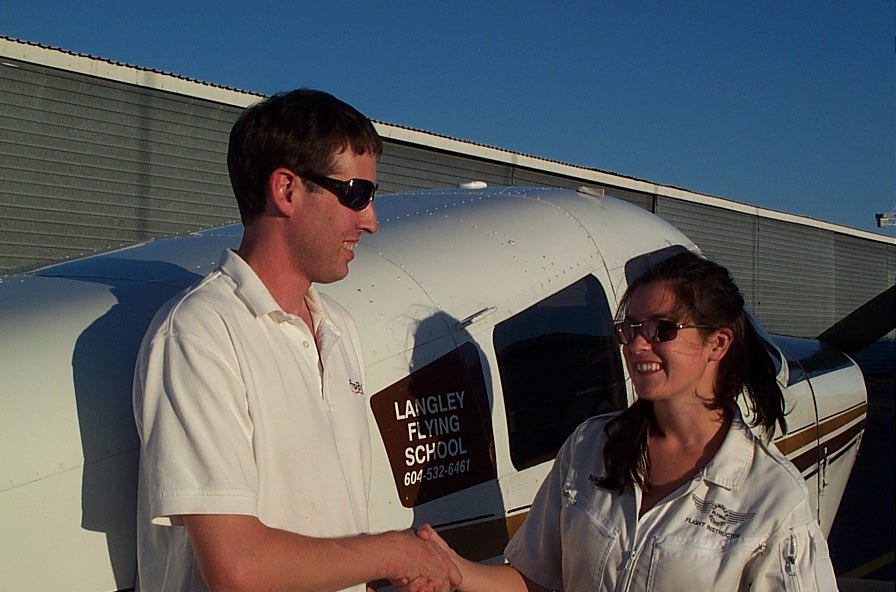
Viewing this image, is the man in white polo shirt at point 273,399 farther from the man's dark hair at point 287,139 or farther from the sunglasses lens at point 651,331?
the sunglasses lens at point 651,331

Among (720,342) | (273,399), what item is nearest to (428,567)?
(273,399)

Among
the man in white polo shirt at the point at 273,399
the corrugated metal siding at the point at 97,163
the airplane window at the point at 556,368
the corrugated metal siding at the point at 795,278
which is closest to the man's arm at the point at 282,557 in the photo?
the man in white polo shirt at the point at 273,399

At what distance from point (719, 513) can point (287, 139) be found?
1320 mm

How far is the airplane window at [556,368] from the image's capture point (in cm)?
323

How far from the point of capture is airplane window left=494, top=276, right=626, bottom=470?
323cm

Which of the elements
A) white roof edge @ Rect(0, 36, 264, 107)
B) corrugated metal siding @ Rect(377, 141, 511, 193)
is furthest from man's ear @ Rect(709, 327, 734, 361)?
corrugated metal siding @ Rect(377, 141, 511, 193)

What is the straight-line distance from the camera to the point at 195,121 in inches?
447

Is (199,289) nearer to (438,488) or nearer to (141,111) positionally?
(438,488)

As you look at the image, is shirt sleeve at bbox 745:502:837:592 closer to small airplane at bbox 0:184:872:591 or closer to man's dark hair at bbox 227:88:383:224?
small airplane at bbox 0:184:872:591

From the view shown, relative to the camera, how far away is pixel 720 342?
255 centimetres

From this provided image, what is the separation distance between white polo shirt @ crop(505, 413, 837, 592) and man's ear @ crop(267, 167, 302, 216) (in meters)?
1.07

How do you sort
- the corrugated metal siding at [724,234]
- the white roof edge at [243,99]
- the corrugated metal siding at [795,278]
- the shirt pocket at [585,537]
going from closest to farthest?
the shirt pocket at [585,537], the white roof edge at [243,99], the corrugated metal siding at [724,234], the corrugated metal siding at [795,278]

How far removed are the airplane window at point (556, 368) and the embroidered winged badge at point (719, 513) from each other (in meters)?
0.88

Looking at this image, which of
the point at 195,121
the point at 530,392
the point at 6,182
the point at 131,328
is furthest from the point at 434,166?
the point at 131,328
